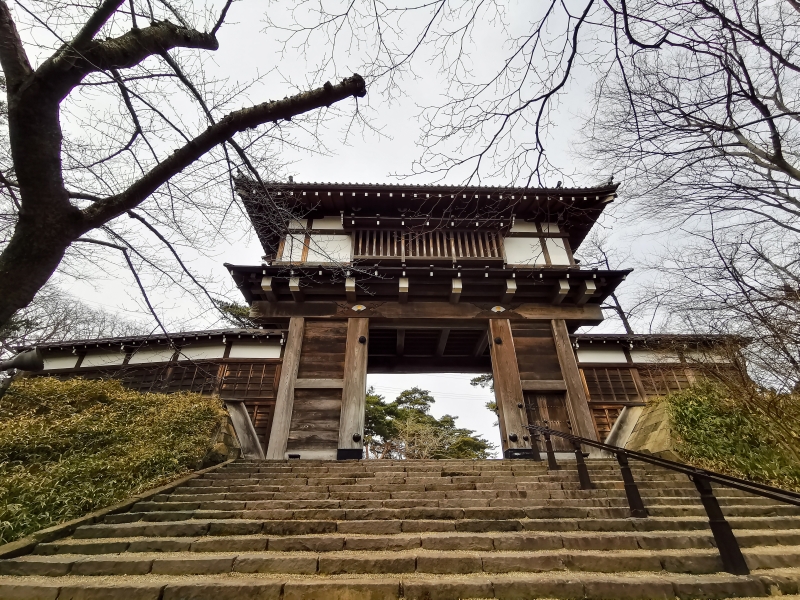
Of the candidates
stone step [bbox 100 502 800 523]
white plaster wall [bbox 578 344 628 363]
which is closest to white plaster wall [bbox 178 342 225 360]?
stone step [bbox 100 502 800 523]

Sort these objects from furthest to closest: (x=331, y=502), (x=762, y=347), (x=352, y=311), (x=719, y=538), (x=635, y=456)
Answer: (x=352, y=311), (x=762, y=347), (x=331, y=502), (x=635, y=456), (x=719, y=538)

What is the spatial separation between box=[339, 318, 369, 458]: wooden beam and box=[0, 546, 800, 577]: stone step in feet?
16.3

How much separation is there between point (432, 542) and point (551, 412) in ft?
20.5

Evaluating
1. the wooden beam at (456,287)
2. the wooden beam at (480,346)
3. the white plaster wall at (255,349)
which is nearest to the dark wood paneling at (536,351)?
the wooden beam at (480,346)

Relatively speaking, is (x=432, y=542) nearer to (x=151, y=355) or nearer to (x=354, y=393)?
(x=354, y=393)

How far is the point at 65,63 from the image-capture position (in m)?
2.70

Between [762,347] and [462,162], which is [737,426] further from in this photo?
[462,162]

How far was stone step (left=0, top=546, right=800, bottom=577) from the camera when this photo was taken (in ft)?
8.77

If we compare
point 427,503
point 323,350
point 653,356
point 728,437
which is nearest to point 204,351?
point 323,350

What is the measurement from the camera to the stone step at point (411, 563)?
2674 millimetres

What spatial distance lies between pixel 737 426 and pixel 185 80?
920 cm

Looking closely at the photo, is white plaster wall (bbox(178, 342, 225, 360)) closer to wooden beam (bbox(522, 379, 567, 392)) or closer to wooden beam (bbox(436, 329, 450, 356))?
wooden beam (bbox(436, 329, 450, 356))

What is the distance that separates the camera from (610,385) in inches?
395

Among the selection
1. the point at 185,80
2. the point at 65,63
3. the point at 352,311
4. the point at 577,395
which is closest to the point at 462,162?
the point at 185,80
